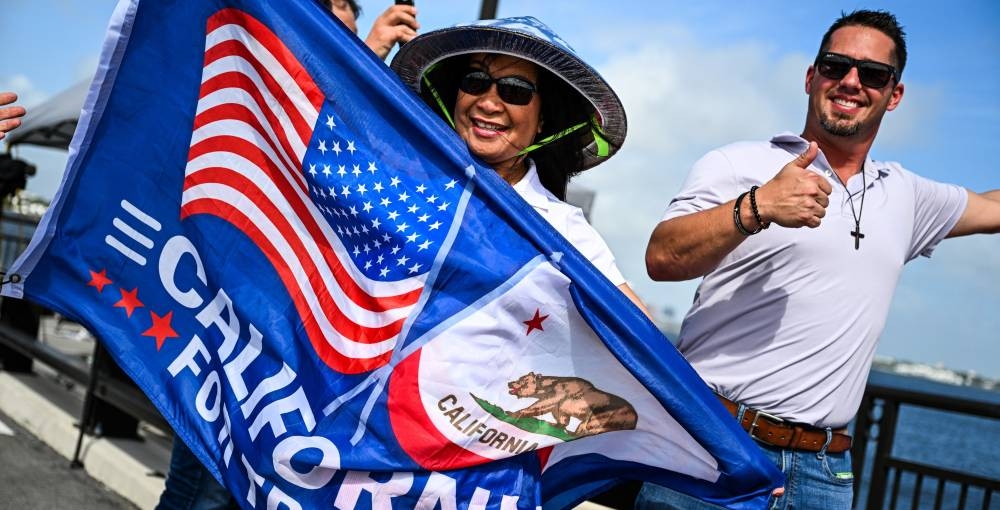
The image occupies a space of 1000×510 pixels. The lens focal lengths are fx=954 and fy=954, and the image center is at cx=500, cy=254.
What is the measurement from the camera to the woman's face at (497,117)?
2627mm

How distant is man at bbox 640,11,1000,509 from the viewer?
2.71 m

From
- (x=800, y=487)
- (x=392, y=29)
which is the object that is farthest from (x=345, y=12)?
(x=800, y=487)

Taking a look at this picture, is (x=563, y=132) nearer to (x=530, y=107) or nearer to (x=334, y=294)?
(x=530, y=107)

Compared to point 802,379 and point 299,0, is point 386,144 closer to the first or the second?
point 299,0

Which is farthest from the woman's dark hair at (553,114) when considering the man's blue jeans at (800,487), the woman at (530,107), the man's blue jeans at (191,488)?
the man's blue jeans at (191,488)

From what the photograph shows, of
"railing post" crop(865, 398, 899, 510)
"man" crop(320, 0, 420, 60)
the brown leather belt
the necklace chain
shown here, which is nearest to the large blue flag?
the brown leather belt

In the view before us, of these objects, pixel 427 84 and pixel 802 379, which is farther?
pixel 427 84

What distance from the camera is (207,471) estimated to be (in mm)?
2986

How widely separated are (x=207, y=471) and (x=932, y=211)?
245cm

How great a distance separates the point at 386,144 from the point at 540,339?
0.69 meters

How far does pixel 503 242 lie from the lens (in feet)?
8.16

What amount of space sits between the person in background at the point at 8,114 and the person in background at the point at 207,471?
95cm

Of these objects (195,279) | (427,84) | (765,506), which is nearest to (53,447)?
(195,279)

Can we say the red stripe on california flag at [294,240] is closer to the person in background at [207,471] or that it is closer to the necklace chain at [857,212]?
the person in background at [207,471]
